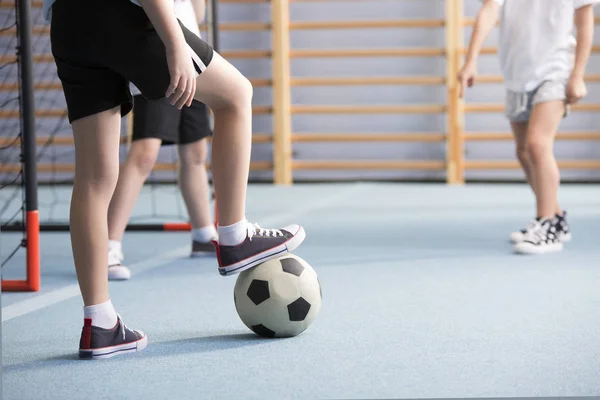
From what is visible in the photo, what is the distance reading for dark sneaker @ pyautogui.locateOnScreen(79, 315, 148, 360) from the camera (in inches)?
86.0

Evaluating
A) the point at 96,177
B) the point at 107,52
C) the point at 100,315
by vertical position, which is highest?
the point at 107,52

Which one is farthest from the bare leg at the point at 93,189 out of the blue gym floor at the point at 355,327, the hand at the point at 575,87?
the hand at the point at 575,87

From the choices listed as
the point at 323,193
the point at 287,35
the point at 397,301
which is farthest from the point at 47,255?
the point at 287,35

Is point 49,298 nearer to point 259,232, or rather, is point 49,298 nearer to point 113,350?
point 113,350

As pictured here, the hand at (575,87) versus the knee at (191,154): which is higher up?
the hand at (575,87)

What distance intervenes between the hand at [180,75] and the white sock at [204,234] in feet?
6.00

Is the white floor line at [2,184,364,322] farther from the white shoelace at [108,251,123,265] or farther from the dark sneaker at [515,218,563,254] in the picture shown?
the dark sneaker at [515,218,563,254]

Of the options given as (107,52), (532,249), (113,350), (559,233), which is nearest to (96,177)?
(107,52)

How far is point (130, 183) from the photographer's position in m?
3.41

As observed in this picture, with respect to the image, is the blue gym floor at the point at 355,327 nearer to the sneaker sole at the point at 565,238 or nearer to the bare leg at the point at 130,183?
the sneaker sole at the point at 565,238

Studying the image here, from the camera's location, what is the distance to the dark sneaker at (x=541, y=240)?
384 centimetres

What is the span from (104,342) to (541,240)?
2263mm

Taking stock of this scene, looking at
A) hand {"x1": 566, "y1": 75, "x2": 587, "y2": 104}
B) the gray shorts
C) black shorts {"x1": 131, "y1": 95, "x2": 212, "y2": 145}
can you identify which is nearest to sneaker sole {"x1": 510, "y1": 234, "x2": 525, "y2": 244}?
the gray shorts

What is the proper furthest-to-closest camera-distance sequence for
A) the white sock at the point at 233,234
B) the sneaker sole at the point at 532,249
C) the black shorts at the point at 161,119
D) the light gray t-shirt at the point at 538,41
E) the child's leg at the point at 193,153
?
the light gray t-shirt at the point at 538,41, the sneaker sole at the point at 532,249, the child's leg at the point at 193,153, the black shorts at the point at 161,119, the white sock at the point at 233,234
